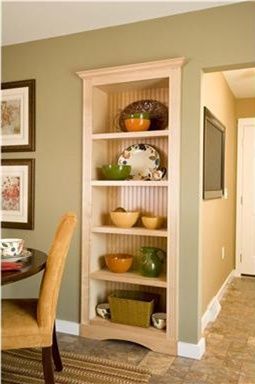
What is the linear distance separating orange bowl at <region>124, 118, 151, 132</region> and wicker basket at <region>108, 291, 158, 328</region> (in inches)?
51.7

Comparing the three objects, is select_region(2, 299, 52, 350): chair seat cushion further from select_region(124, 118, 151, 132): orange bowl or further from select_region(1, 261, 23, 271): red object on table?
select_region(124, 118, 151, 132): orange bowl

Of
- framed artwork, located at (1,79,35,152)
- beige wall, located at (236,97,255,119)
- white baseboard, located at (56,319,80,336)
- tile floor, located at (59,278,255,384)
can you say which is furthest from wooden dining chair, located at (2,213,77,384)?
beige wall, located at (236,97,255,119)

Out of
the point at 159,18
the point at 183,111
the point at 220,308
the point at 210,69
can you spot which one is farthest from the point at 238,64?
the point at 220,308

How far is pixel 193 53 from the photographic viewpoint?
2.45m

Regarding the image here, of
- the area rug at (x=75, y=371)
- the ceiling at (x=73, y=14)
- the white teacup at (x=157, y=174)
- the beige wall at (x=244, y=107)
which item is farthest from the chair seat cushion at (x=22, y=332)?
the beige wall at (x=244, y=107)

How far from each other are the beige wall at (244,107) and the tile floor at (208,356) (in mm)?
2786

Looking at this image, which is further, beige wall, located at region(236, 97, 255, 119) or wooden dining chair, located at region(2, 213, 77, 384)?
beige wall, located at region(236, 97, 255, 119)

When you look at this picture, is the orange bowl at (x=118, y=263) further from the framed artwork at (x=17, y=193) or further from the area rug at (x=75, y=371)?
the framed artwork at (x=17, y=193)

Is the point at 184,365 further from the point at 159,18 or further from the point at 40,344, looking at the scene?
the point at 159,18

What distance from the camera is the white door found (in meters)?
4.77

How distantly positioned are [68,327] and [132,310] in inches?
23.9

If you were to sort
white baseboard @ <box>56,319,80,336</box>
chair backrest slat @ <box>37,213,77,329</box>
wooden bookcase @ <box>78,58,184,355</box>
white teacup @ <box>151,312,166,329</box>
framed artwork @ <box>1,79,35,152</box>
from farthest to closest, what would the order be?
framed artwork @ <box>1,79,35,152</box> → white baseboard @ <box>56,319,80,336</box> → white teacup @ <box>151,312,166,329</box> → wooden bookcase @ <box>78,58,184,355</box> → chair backrest slat @ <box>37,213,77,329</box>

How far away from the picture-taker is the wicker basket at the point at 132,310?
8.52ft

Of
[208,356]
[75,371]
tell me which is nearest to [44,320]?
[75,371]
